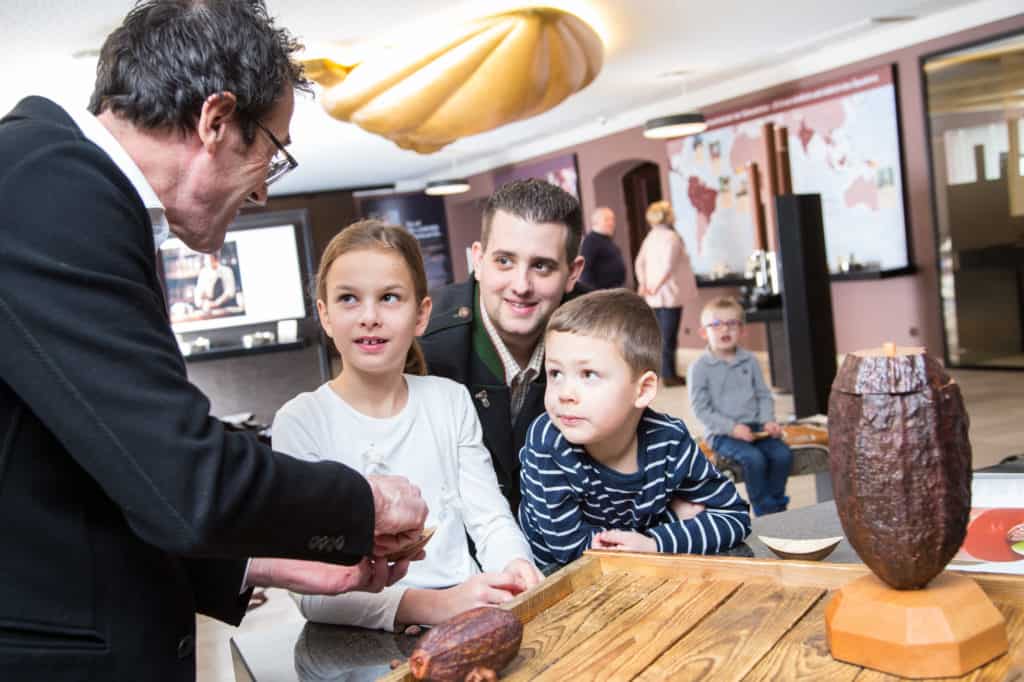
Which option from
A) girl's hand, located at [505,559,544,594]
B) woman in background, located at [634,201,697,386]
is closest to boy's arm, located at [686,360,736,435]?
girl's hand, located at [505,559,544,594]

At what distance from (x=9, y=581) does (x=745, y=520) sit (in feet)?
3.97

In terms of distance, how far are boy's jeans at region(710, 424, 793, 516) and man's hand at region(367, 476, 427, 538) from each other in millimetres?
3126

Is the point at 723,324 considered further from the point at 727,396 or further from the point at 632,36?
the point at 632,36

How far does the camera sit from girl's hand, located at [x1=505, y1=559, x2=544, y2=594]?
4.94ft

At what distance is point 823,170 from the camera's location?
9680 millimetres

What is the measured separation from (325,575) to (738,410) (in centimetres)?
331

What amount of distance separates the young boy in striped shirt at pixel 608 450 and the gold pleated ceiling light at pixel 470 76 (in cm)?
593

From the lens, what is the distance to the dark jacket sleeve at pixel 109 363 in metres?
0.95

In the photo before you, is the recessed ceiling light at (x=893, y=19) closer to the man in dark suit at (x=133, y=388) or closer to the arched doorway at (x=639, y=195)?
the arched doorway at (x=639, y=195)

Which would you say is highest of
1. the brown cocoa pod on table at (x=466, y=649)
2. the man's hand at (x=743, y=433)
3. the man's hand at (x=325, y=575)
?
the brown cocoa pod on table at (x=466, y=649)

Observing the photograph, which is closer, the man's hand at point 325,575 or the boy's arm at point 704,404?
the man's hand at point 325,575

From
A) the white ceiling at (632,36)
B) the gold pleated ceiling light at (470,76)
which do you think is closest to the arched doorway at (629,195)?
the white ceiling at (632,36)

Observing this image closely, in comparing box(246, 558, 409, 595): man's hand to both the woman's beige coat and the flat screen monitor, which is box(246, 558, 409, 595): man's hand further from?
the woman's beige coat

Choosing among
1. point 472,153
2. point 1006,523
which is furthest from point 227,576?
point 472,153
